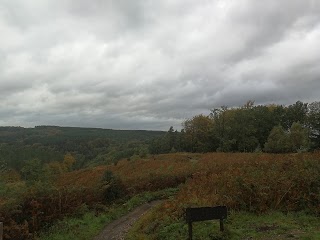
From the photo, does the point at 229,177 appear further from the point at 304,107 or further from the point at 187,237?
the point at 304,107

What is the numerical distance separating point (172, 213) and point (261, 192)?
11.7 feet

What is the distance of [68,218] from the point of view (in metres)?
16.4

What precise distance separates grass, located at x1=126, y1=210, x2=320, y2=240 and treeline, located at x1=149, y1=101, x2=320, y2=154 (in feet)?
127

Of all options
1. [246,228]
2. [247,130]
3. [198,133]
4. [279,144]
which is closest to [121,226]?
[246,228]

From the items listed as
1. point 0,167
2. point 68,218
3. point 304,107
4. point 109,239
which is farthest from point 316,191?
point 304,107

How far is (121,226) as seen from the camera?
619 inches

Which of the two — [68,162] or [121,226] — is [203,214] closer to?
[121,226]

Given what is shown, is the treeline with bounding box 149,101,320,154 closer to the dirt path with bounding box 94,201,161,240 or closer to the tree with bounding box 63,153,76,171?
the dirt path with bounding box 94,201,161,240

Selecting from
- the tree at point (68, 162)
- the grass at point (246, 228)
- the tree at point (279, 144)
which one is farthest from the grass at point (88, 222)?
the tree at point (68, 162)

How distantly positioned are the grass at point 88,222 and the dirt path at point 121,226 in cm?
42

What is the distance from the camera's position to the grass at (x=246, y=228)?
380 inches

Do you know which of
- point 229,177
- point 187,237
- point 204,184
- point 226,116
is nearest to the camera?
point 187,237

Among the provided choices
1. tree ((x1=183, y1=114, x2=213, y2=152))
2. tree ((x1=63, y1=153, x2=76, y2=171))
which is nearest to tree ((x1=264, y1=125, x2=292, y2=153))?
tree ((x1=183, y1=114, x2=213, y2=152))

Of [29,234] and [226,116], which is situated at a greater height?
[226,116]
